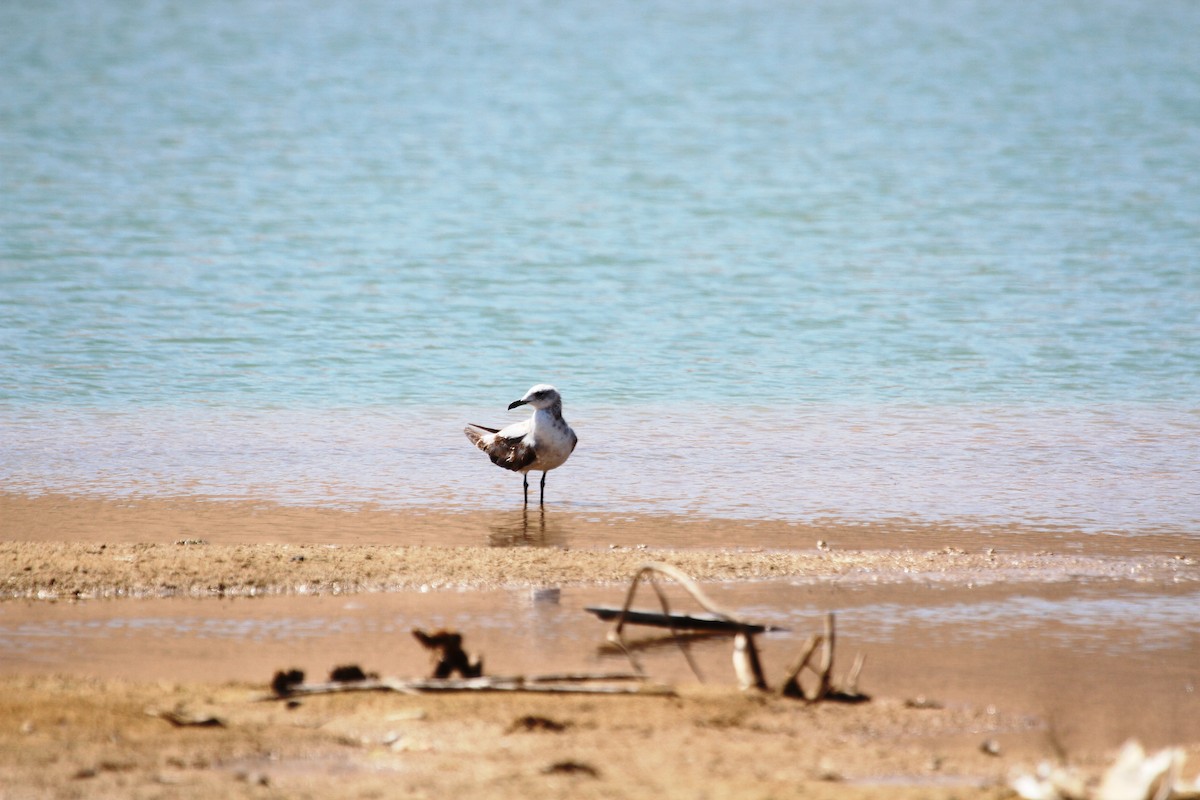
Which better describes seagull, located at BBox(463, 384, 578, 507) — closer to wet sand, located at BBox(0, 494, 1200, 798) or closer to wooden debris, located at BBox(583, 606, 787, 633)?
wet sand, located at BBox(0, 494, 1200, 798)

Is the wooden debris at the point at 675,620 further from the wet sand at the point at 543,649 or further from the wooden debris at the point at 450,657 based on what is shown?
the wooden debris at the point at 450,657

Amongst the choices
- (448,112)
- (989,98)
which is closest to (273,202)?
(448,112)

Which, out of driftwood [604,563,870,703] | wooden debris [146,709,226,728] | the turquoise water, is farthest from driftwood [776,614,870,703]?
the turquoise water

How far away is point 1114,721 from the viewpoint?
18.1 ft

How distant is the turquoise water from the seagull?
356 mm

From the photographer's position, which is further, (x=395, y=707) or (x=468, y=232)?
(x=468, y=232)

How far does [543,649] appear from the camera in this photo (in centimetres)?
614

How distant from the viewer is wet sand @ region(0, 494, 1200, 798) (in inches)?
185

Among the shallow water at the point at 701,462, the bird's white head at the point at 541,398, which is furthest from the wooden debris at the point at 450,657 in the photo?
the bird's white head at the point at 541,398

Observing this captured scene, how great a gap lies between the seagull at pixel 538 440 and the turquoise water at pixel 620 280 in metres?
0.36

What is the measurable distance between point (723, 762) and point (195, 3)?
182ft

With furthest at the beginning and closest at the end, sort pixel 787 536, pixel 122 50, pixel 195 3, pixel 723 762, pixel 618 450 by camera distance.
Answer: pixel 195 3
pixel 122 50
pixel 618 450
pixel 787 536
pixel 723 762

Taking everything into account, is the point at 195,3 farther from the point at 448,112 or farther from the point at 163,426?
the point at 163,426

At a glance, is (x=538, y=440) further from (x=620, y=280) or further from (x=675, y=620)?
(x=620, y=280)
